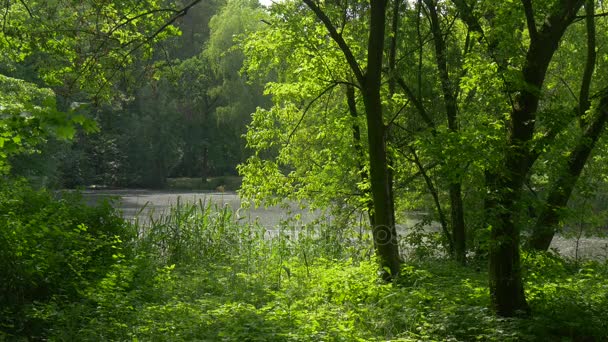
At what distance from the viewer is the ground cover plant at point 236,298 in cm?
537

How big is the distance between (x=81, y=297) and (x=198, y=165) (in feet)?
126

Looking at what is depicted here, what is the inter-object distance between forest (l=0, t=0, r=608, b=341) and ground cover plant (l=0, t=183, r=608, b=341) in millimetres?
25

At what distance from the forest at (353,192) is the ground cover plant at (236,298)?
25 millimetres

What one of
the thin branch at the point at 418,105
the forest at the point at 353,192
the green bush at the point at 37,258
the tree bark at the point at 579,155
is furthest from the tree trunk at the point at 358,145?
the green bush at the point at 37,258

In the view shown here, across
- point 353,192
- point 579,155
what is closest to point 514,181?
point 579,155

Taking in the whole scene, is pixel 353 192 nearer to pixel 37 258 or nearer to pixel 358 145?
pixel 358 145

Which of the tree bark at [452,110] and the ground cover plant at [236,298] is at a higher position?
the tree bark at [452,110]

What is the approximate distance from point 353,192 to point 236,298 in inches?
155

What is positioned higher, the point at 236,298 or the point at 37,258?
the point at 37,258

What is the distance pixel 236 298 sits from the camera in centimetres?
708

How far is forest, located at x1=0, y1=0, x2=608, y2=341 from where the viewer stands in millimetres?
5559

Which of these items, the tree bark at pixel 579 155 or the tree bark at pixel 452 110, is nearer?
the tree bark at pixel 579 155

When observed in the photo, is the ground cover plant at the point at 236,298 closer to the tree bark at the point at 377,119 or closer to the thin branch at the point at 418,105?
the tree bark at the point at 377,119

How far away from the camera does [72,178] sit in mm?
36562
